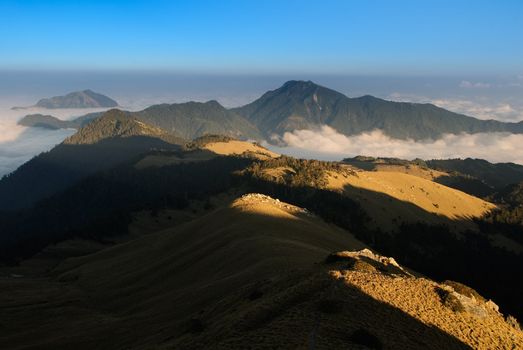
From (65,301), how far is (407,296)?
198 ft

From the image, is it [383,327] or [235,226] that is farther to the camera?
[235,226]

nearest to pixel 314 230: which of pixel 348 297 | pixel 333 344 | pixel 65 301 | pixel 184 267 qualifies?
pixel 184 267

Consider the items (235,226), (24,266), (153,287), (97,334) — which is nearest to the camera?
(97,334)

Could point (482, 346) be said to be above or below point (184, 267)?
above

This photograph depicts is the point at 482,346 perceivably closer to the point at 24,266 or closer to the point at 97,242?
the point at 24,266

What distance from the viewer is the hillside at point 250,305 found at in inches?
1395

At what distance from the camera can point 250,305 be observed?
41938 mm

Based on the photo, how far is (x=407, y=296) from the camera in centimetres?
4281

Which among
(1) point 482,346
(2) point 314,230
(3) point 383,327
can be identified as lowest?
(2) point 314,230

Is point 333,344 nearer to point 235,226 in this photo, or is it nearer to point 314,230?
point 235,226

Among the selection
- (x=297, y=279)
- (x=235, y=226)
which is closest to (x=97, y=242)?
(x=235, y=226)

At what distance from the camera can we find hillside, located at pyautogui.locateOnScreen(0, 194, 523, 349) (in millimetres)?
35438

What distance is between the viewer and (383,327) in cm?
3597

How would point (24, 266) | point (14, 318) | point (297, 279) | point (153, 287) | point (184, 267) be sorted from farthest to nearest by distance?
point (24, 266)
point (184, 267)
point (153, 287)
point (14, 318)
point (297, 279)
